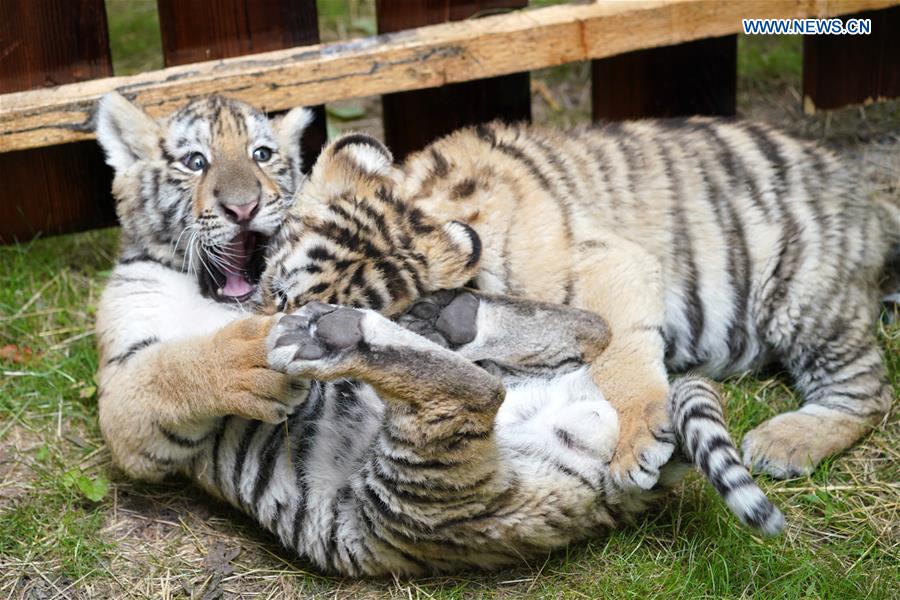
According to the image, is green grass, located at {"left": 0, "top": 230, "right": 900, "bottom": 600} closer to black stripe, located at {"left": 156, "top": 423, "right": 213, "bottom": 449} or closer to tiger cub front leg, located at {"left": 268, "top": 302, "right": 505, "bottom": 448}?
black stripe, located at {"left": 156, "top": 423, "right": 213, "bottom": 449}

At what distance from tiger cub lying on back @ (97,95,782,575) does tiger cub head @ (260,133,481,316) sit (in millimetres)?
15

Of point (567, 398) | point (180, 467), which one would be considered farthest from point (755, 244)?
point (180, 467)

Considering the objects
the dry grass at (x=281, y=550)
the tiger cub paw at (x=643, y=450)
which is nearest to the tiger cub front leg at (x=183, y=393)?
the dry grass at (x=281, y=550)

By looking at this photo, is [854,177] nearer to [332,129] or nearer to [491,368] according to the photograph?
[491,368]

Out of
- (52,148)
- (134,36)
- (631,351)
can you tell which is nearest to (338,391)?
(631,351)

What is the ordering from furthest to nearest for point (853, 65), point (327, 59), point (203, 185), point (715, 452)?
point (853, 65)
point (327, 59)
point (203, 185)
point (715, 452)

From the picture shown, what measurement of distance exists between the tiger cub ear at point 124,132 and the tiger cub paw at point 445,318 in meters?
1.09

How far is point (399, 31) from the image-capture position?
4.38 m

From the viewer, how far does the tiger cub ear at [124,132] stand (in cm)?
383

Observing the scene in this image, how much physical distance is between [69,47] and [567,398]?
2.25 meters

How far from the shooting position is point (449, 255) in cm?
342

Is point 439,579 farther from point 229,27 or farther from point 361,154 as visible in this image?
point 229,27

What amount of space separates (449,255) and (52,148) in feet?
5.99

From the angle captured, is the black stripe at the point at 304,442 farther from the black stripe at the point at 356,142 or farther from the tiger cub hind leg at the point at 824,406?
the tiger cub hind leg at the point at 824,406
